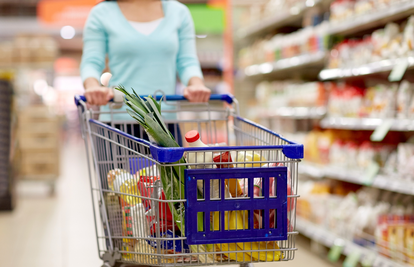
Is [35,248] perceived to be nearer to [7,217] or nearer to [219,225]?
[7,217]

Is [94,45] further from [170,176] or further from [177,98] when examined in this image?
[170,176]

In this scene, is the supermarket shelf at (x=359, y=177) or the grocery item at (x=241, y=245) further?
the supermarket shelf at (x=359, y=177)

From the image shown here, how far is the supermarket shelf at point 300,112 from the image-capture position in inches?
133

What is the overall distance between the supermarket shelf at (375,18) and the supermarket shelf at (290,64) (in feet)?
0.79

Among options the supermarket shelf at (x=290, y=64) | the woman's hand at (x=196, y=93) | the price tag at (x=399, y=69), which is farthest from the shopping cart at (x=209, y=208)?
the supermarket shelf at (x=290, y=64)

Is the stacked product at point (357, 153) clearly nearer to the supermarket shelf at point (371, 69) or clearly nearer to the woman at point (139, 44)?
the supermarket shelf at point (371, 69)

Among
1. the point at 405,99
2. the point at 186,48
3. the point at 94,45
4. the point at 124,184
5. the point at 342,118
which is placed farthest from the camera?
the point at 342,118

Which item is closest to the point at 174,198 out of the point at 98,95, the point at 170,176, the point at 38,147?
the point at 170,176

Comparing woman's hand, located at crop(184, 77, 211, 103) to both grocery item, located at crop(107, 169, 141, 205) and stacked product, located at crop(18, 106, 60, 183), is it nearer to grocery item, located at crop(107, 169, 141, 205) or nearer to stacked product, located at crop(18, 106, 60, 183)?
grocery item, located at crop(107, 169, 141, 205)

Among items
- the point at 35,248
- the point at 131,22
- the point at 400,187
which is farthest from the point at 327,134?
the point at 35,248

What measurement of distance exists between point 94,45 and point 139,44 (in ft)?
0.58

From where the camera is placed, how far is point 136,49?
183 centimetres

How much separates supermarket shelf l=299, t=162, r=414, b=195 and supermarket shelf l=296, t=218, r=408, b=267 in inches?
15.0

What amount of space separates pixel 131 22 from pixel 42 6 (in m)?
8.30
